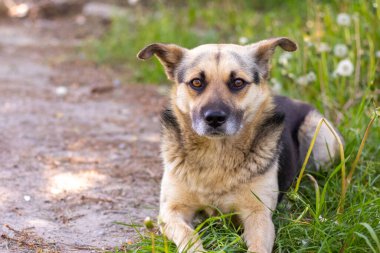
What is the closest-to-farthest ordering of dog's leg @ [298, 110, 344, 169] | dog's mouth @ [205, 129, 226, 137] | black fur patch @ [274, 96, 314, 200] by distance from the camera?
dog's mouth @ [205, 129, 226, 137], black fur patch @ [274, 96, 314, 200], dog's leg @ [298, 110, 344, 169]

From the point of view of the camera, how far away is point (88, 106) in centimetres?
700

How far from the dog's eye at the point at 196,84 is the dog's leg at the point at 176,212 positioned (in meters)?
0.62

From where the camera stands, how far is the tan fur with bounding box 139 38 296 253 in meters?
3.65

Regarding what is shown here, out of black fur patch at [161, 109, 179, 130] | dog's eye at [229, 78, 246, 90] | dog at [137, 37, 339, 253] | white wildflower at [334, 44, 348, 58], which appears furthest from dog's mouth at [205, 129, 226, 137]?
white wildflower at [334, 44, 348, 58]

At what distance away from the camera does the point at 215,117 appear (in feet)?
11.5

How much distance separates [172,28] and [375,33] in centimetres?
348

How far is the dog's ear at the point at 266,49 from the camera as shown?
3963mm

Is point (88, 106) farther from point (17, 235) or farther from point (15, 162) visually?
point (17, 235)

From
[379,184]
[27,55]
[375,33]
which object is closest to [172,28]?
[27,55]

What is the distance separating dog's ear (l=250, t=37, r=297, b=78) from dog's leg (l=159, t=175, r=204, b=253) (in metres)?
0.98

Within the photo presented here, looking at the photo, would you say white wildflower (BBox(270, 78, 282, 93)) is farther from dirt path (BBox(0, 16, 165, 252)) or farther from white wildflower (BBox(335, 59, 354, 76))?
dirt path (BBox(0, 16, 165, 252))

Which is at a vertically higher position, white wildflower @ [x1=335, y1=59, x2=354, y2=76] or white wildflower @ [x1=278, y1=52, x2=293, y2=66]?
white wildflower @ [x1=335, y1=59, x2=354, y2=76]

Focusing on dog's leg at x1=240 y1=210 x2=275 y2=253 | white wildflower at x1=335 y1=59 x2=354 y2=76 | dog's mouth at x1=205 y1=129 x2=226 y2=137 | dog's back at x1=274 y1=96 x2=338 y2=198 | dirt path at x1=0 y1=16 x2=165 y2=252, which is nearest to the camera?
dog's leg at x1=240 y1=210 x2=275 y2=253

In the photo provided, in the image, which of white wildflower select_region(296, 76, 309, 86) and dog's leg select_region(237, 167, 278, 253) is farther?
white wildflower select_region(296, 76, 309, 86)
